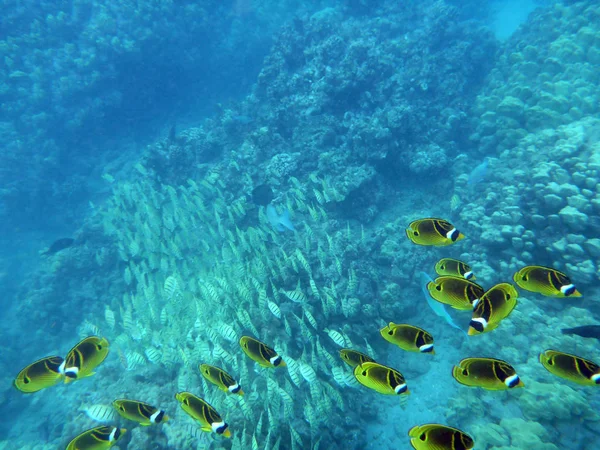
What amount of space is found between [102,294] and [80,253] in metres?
2.10

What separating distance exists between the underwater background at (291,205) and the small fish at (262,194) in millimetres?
76

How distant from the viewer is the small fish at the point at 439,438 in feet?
6.82

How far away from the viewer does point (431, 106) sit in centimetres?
1291

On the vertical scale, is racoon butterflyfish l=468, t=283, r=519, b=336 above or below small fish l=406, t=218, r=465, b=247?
below

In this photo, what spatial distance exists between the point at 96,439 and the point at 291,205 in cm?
701

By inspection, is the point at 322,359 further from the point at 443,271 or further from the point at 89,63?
the point at 89,63

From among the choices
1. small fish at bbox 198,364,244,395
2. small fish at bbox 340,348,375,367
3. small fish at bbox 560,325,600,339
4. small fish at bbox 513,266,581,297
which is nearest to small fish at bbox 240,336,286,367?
small fish at bbox 198,364,244,395

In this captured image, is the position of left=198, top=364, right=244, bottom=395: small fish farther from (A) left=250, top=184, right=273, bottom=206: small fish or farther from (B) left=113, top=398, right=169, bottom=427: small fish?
(A) left=250, top=184, right=273, bottom=206: small fish

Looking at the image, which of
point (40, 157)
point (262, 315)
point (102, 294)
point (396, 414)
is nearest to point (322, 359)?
point (262, 315)

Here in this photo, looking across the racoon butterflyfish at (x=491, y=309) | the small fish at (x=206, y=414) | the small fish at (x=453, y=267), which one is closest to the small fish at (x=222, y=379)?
the small fish at (x=206, y=414)

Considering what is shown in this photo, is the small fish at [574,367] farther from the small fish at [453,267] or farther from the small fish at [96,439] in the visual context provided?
the small fish at [96,439]

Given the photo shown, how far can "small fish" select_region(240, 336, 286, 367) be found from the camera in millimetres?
3321

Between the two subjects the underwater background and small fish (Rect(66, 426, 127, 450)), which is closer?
small fish (Rect(66, 426, 127, 450))

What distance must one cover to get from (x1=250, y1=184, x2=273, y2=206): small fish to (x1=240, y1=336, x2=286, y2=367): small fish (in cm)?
748
